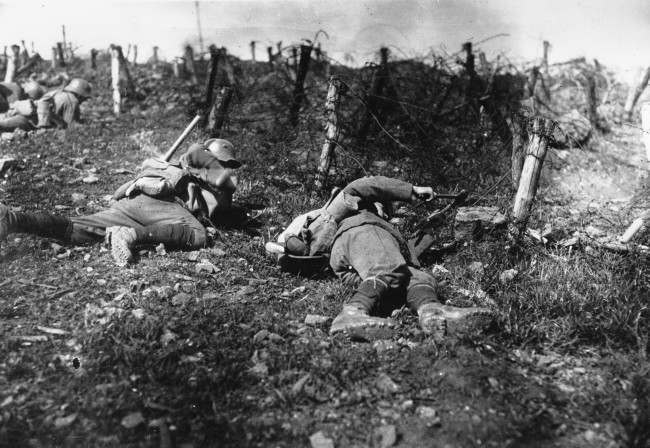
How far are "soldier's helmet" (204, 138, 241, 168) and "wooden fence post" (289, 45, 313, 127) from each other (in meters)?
3.72

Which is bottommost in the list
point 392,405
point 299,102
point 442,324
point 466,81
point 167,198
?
point 392,405

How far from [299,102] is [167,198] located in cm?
484

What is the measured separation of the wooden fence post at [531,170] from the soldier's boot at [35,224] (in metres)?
4.12

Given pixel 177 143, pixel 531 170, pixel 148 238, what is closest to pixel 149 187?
pixel 148 238

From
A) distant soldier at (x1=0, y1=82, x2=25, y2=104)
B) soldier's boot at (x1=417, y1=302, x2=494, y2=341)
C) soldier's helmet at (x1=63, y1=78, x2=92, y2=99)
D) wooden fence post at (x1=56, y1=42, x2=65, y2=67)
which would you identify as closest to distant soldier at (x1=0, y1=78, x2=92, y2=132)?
soldier's helmet at (x1=63, y1=78, x2=92, y2=99)

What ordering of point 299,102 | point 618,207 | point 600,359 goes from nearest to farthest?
point 600,359 → point 618,207 → point 299,102

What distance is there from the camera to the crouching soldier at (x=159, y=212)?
3.96 m

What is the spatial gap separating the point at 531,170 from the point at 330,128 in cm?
246

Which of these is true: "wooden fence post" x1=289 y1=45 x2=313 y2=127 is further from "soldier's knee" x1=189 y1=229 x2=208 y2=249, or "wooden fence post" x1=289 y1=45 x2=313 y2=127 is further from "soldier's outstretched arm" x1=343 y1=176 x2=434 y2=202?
"soldier's outstretched arm" x1=343 y1=176 x2=434 y2=202

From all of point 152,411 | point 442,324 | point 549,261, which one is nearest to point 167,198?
point 152,411

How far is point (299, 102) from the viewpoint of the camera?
8891 mm

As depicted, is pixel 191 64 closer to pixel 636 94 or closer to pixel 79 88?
pixel 79 88

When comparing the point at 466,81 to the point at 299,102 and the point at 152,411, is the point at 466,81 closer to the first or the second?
the point at 299,102

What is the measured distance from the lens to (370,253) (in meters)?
3.39
